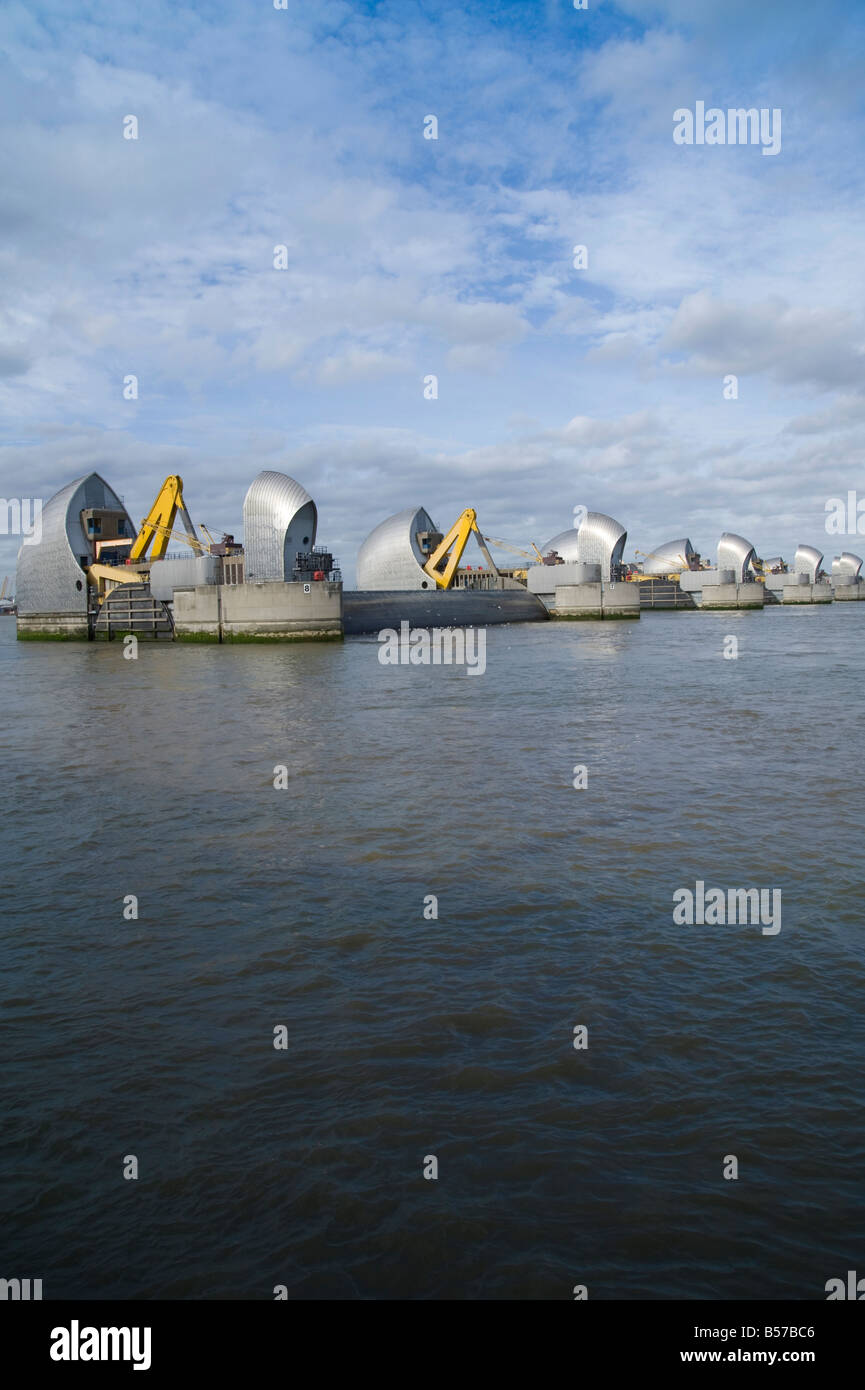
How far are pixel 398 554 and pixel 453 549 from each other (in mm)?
5968

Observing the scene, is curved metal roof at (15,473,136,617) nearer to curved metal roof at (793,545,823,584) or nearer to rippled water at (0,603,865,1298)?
rippled water at (0,603,865,1298)

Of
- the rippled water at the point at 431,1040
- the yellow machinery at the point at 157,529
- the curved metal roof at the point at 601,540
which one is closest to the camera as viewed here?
the rippled water at the point at 431,1040

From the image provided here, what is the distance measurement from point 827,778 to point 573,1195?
31.0ft

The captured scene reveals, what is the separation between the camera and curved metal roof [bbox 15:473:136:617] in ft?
206

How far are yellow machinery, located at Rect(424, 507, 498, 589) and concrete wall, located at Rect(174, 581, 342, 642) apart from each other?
1437 inches

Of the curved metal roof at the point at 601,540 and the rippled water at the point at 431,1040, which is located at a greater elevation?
the curved metal roof at the point at 601,540

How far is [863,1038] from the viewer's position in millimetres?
4918

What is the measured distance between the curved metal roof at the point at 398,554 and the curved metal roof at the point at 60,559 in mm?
29547

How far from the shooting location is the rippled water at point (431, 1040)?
138 inches

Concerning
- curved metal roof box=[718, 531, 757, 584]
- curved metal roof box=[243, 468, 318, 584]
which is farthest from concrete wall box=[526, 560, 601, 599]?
curved metal roof box=[718, 531, 757, 584]

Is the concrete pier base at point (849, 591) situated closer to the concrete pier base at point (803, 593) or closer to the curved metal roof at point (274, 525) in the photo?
the concrete pier base at point (803, 593)

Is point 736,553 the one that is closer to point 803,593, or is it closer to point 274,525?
point 803,593

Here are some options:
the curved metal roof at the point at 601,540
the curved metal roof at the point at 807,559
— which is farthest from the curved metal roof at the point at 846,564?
the curved metal roof at the point at 601,540

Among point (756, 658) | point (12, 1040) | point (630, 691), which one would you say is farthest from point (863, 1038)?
point (756, 658)
